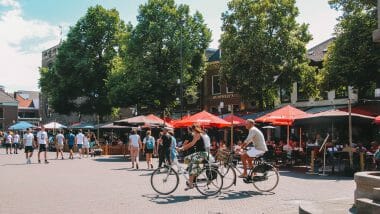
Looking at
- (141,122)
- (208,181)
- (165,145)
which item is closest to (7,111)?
(141,122)

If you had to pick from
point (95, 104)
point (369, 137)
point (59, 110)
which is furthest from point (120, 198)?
point (59, 110)

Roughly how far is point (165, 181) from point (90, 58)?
125ft

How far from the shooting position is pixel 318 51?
3541 centimetres

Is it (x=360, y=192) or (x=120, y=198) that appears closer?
(x=360, y=192)

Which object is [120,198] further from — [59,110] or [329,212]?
[59,110]

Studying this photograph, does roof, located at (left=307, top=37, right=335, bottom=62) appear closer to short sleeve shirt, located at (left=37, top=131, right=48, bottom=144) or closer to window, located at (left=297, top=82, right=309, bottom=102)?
window, located at (left=297, top=82, right=309, bottom=102)

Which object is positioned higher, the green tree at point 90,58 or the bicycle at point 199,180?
the green tree at point 90,58

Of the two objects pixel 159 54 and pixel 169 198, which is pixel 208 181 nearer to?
pixel 169 198

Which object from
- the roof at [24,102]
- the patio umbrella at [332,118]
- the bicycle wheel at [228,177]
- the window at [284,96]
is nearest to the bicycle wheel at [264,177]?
the bicycle wheel at [228,177]

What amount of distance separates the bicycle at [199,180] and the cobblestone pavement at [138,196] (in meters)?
0.20

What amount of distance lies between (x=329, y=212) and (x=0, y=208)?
6.14m

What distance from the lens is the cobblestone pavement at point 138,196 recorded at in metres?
9.02

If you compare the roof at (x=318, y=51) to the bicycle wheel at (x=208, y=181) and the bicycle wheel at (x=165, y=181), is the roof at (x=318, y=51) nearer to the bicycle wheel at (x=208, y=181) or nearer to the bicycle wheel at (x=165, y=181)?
the bicycle wheel at (x=208, y=181)

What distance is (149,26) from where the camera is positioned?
36969 mm
